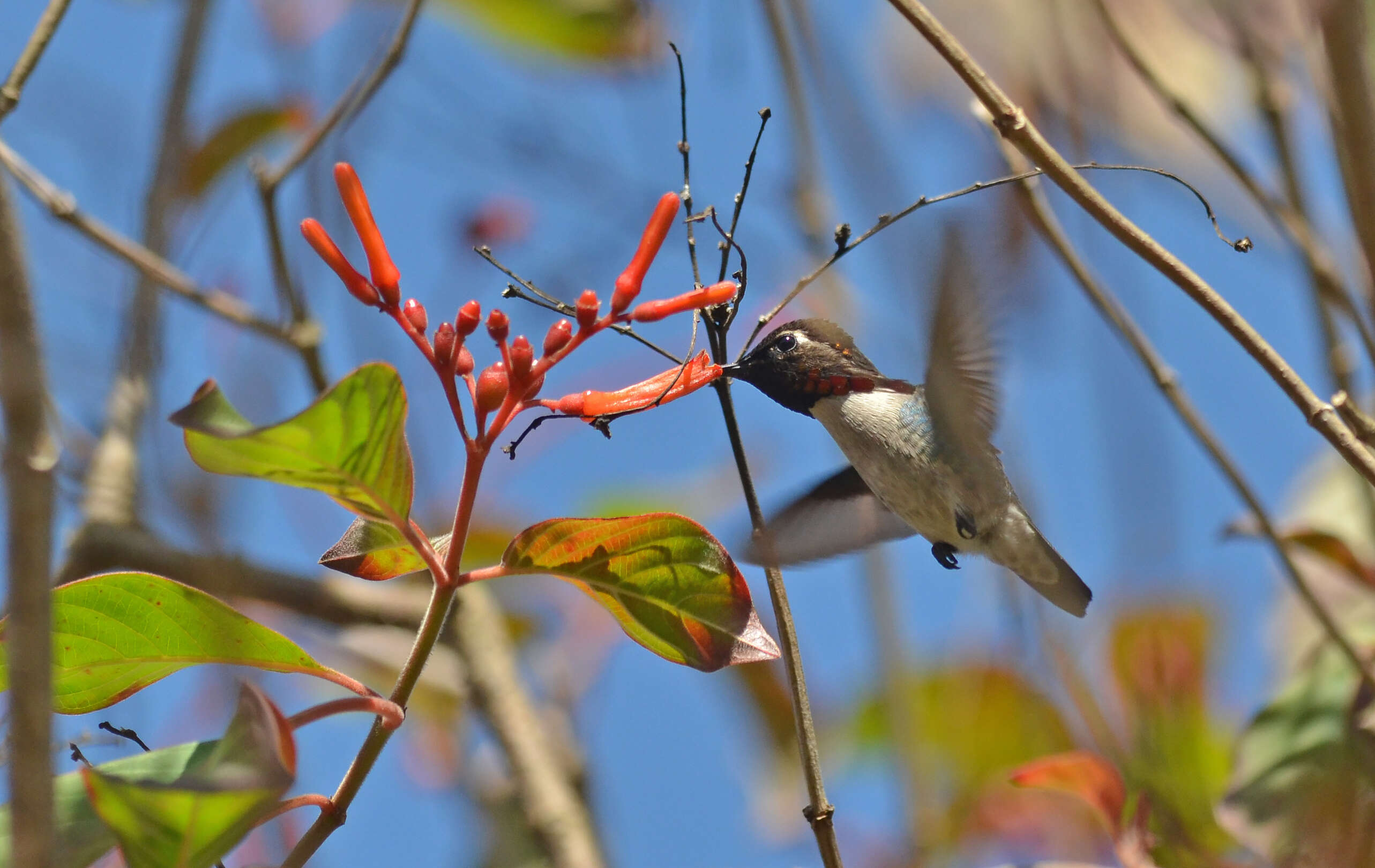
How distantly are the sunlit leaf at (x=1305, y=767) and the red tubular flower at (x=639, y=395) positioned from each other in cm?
105

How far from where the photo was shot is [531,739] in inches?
108

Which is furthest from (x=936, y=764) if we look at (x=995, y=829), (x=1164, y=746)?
(x=1164, y=746)

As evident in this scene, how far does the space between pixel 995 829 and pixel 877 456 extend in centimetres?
149

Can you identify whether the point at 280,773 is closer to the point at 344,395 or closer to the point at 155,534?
the point at 344,395

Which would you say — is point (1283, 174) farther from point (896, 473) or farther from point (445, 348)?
point (445, 348)

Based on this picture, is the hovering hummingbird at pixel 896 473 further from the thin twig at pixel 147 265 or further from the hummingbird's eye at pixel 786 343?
the thin twig at pixel 147 265

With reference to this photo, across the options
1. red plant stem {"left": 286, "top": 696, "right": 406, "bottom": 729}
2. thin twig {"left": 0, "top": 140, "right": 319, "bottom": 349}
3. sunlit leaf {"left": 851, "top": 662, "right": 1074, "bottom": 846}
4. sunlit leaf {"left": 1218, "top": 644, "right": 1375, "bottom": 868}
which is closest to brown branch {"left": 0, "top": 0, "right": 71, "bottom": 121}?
thin twig {"left": 0, "top": 140, "right": 319, "bottom": 349}

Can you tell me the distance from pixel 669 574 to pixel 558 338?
287 mm

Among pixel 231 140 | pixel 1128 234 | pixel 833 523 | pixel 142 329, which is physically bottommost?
pixel 833 523

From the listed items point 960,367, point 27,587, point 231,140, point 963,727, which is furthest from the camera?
point 963,727

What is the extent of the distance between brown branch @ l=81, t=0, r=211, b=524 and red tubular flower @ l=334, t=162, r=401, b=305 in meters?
1.54

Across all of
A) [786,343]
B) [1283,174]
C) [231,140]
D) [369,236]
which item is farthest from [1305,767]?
[231,140]

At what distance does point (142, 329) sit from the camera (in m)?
2.67

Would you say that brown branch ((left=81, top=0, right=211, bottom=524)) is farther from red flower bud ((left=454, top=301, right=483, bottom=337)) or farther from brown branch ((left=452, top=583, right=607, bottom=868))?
red flower bud ((left=454, top=301, right=483, bottom=337))
